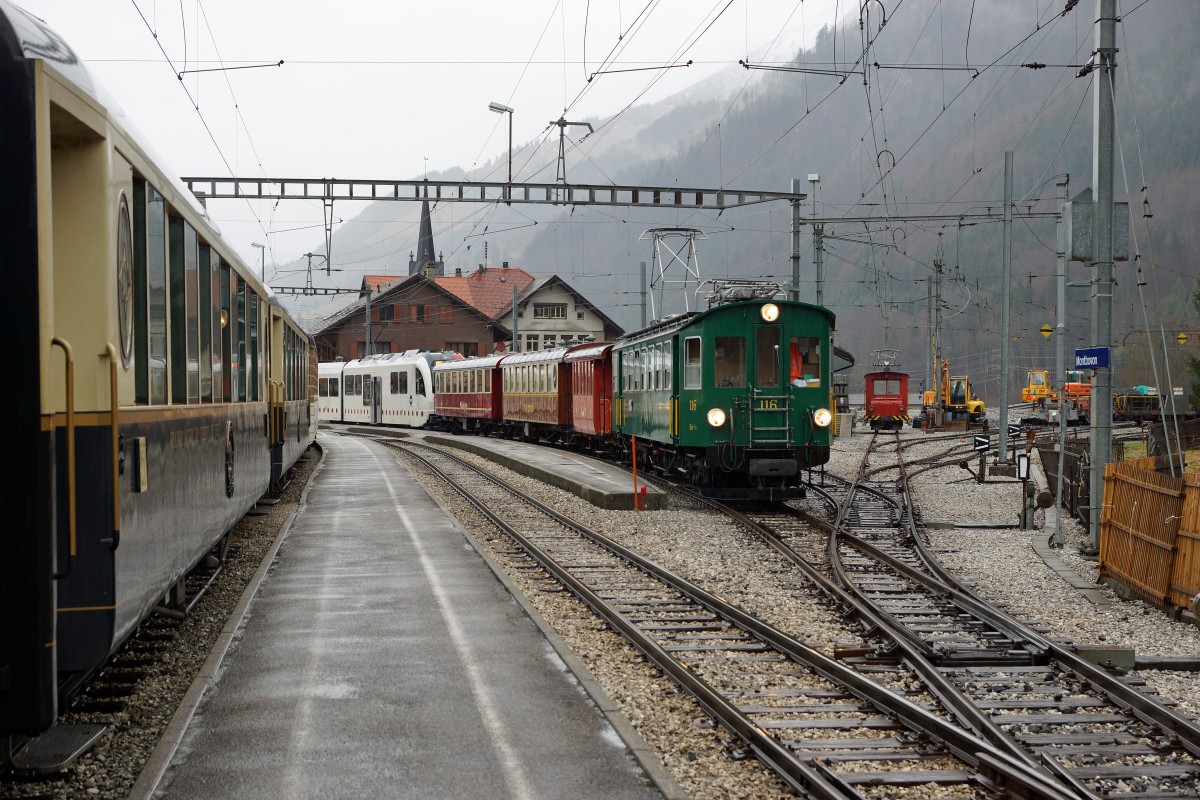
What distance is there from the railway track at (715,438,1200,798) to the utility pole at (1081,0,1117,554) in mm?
2203

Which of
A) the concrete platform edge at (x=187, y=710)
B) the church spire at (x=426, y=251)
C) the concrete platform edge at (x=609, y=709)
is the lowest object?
the concrete platform edge at (x=609, y=709)

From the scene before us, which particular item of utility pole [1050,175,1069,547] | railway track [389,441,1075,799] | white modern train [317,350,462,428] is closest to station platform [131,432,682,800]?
railway track [389,441,1075,799]

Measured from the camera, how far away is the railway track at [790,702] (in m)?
5.75

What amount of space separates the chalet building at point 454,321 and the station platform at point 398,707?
61303mm

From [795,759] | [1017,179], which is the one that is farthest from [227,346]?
[1017,179]

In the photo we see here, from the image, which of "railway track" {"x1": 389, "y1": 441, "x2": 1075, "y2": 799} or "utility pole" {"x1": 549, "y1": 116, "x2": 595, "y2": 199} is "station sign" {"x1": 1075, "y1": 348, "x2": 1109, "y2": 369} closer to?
"railway track" {"x1": 389, "y1": 441, "x2": 1075, "y2": 799}

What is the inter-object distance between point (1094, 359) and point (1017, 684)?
6.92 metres

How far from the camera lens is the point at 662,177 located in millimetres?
158625

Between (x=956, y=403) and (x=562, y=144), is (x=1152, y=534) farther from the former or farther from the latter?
(x=956, y=403)

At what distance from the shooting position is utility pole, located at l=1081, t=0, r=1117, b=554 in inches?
545

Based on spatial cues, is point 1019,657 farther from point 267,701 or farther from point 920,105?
point 920,105

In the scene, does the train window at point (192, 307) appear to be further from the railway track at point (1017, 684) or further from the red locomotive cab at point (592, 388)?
the red locomotive cab at point (592, 388)

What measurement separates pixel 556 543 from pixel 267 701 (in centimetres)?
793

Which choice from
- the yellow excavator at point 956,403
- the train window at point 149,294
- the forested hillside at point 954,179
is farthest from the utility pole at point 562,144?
the forested hillside at point 954,179
